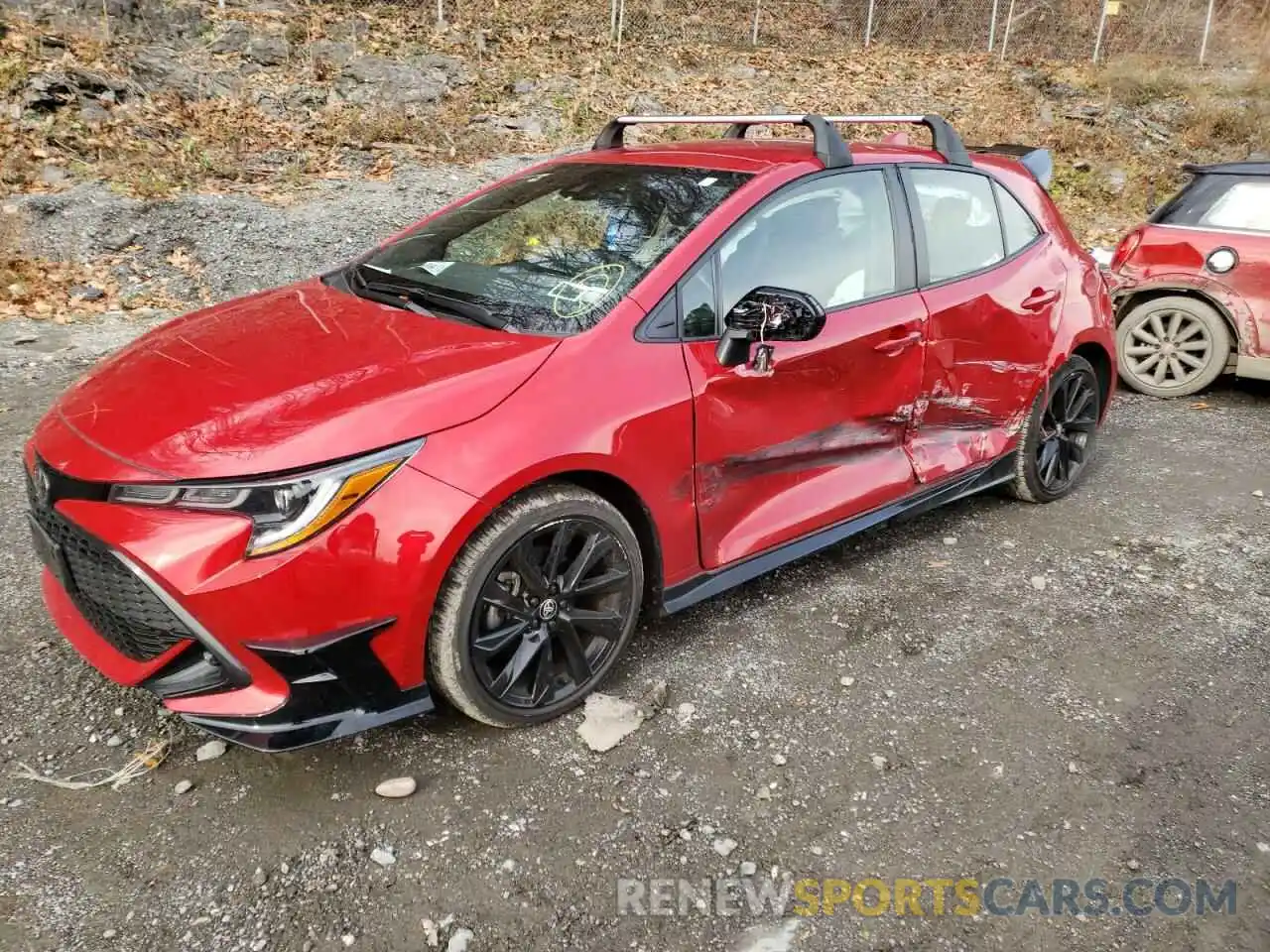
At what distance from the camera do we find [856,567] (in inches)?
150

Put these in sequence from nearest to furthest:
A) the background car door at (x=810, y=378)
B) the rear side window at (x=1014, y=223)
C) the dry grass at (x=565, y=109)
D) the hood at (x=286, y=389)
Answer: the hood at (x=286, y=389) < the background car door at (x=810, y=378) < the rear side window at (x=1014, y=223) < the dry grass at (x=565, y=109)

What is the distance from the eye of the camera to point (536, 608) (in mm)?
2617

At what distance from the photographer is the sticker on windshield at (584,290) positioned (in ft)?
9.19

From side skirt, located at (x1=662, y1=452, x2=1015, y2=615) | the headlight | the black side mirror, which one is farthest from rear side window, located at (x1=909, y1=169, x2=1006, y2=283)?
the headlight

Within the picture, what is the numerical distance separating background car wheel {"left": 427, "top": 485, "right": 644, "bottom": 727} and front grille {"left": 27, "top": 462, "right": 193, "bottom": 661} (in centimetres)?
65

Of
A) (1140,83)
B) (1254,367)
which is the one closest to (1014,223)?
(1254,367)

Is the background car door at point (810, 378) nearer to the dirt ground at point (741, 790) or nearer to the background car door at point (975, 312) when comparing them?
the background car door at point (975, 312)

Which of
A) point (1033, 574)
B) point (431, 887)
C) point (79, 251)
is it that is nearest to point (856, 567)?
point (1033, 574)

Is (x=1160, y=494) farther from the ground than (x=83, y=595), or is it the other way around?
(x=83, y=595)

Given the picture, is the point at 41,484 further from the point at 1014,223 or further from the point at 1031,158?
the point at 1031,158

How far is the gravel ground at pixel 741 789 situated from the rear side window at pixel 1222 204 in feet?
10.7

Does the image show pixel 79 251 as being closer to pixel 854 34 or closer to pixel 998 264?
pixel 998 264

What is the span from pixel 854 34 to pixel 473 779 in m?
16.3

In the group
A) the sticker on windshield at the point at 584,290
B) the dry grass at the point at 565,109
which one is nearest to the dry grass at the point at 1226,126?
the dry grass at the point at 565,109
